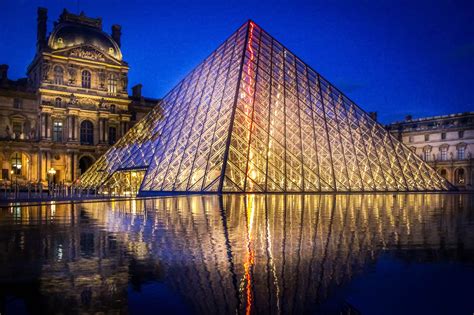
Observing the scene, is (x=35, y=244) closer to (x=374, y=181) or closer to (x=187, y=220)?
(x=187, y=220)

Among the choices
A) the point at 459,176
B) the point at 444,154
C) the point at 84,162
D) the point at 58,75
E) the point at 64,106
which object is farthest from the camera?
the point at 444,154

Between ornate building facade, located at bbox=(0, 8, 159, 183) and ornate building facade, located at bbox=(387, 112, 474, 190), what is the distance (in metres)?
37.4

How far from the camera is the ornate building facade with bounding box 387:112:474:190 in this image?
55.1 meters

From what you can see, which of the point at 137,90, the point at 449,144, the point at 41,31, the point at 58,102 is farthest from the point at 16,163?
the point at 449,144

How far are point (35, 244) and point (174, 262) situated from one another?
2504 mm

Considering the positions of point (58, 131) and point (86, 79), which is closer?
point (58, 131)

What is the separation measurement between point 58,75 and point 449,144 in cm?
4582

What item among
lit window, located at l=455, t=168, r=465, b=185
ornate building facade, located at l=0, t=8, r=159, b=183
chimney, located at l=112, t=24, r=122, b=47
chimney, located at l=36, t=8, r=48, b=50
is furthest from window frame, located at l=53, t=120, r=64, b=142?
lit window, located at l=455, t=168, r=465, b=185

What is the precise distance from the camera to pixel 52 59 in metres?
43.2

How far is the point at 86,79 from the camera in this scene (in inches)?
1794

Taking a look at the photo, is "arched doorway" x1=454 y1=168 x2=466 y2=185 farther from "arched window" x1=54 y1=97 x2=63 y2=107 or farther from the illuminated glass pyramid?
"arched window" x1=54 y1=97 x2=63 y2=107

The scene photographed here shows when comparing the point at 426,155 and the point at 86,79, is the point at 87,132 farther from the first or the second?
the point at 426,155

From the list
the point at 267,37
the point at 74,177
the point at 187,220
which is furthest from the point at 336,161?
Answer: the point at 74,177

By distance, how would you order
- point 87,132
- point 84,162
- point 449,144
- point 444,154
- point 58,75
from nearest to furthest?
1. point 58,75
2. point 87,132
3. point 84,162
4. point 449,144
5. point 444,154
